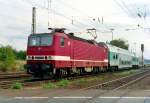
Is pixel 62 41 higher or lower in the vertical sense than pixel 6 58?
higher

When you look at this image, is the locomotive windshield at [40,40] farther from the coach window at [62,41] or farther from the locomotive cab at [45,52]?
the coach window at [62,41]

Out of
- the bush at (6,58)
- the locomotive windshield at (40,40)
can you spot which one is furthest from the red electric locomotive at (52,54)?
the bush at (6,58)

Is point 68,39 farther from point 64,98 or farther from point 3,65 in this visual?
point 3,65

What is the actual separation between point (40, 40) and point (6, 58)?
70.1 feet

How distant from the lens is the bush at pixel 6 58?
50000 millimetres

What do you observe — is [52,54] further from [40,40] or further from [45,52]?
[40,40]

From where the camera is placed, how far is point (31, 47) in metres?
29.8

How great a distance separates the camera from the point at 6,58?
50.0 meters

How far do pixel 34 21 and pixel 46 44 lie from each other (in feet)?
57.6

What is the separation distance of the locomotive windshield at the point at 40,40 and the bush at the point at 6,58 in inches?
805

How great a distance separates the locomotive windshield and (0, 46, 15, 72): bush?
805 inches

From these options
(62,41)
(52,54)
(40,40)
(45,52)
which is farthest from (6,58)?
(52,54)

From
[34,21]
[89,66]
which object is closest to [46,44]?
[89,66]

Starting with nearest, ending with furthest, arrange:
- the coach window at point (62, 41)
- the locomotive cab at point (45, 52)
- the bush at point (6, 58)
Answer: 1. the locomotive cab at point (45, 52)
2. the coach window at point (62, 41)
3. the bush at point (6, 58)
